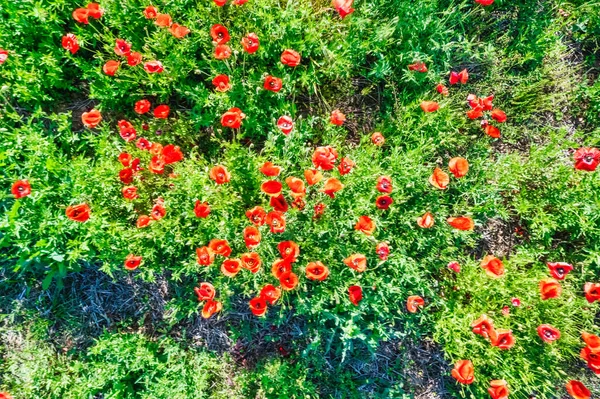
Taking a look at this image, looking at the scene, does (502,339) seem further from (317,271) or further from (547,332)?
(317,271)

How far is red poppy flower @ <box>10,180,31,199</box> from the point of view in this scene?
300cm

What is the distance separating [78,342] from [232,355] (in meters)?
1.40

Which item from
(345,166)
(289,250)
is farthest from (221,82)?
(289,250)

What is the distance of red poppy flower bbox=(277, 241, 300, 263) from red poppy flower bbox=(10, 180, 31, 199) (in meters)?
1.85

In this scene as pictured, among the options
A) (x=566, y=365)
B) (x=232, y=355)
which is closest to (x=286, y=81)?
(x=232, y=355)

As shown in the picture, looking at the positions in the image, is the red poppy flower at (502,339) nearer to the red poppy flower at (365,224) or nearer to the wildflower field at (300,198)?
the wildflower field at (300,198)

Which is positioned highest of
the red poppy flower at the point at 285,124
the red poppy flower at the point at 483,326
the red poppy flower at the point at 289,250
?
the red poppy flower at the point at 285,124

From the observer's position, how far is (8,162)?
11.1ft

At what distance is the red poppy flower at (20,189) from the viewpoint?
9.85 ft

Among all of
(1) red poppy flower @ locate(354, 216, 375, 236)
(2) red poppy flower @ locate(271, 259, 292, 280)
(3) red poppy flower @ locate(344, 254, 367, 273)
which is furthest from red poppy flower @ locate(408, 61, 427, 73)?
(2) red poppy flower @ locate(271, 259, 292, 280)

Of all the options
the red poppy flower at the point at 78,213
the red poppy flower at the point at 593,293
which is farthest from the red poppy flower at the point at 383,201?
the red poppy flower at the point at 78,213

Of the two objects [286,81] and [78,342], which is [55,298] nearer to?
[78,342]

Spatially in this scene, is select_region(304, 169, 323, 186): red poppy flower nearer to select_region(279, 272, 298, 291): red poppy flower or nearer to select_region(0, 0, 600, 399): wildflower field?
select_region(0, 0, 600, 399): wildflower field

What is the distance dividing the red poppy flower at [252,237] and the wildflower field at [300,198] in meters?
0.02
